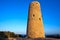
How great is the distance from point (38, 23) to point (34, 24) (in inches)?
18.5

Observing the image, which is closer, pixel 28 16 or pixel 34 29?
pixel 34 29

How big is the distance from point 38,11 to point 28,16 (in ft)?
4.21

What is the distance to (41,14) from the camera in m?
15.0

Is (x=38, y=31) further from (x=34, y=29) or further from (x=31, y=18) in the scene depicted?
(x=31, y=18)

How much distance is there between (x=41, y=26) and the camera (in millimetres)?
14445

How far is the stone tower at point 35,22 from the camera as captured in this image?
1403cm

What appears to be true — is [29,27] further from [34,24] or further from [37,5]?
[37,5]

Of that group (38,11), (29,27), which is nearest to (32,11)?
(38,11)

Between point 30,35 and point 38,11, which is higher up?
point 38,11

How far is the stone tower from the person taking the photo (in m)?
14.0

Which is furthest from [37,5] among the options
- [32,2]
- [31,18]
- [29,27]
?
[29,27]

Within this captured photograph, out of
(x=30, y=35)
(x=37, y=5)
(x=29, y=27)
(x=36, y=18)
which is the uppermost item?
(x=37, y=5)

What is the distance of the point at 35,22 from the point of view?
14.1 m

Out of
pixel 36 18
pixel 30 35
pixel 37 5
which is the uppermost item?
pixel 37 5
